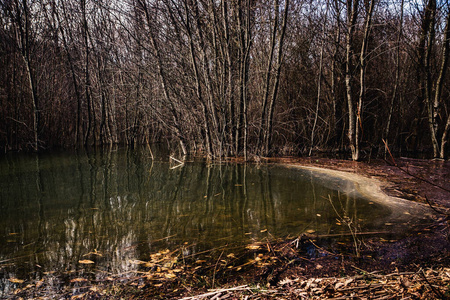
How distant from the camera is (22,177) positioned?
8.27m

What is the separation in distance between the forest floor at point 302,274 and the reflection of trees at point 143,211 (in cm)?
45

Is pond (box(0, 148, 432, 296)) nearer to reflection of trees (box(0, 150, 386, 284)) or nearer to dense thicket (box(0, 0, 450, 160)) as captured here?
reflection of trees (box(0, 150, 386, 284))

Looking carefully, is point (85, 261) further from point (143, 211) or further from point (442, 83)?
point (442, 83)

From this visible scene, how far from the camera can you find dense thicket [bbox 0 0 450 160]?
10.3 meters

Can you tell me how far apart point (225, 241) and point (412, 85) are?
1447 cm

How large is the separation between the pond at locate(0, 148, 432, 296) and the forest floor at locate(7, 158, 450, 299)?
1.05 ft

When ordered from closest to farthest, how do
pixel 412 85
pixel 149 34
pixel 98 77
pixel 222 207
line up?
1. pixel 222 207
2. pixel 149 34
3. pixel 412 85
4. pixel 98 77

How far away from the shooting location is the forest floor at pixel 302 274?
2254mm

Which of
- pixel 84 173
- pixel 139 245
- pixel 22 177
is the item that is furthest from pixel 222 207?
pixel 22 177

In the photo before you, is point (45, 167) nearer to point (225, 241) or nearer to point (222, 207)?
point (222, 207)

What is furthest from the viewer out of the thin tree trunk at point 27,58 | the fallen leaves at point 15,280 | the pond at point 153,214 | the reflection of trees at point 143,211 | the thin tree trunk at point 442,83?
the thin tree trunk at point 27,58

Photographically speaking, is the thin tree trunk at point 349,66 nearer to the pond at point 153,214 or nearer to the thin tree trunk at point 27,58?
the pond at point 153,214

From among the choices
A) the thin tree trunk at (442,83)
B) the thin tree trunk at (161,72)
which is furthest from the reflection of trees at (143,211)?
the thin tree trunk at (442,83)

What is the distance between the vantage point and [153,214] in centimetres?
516
